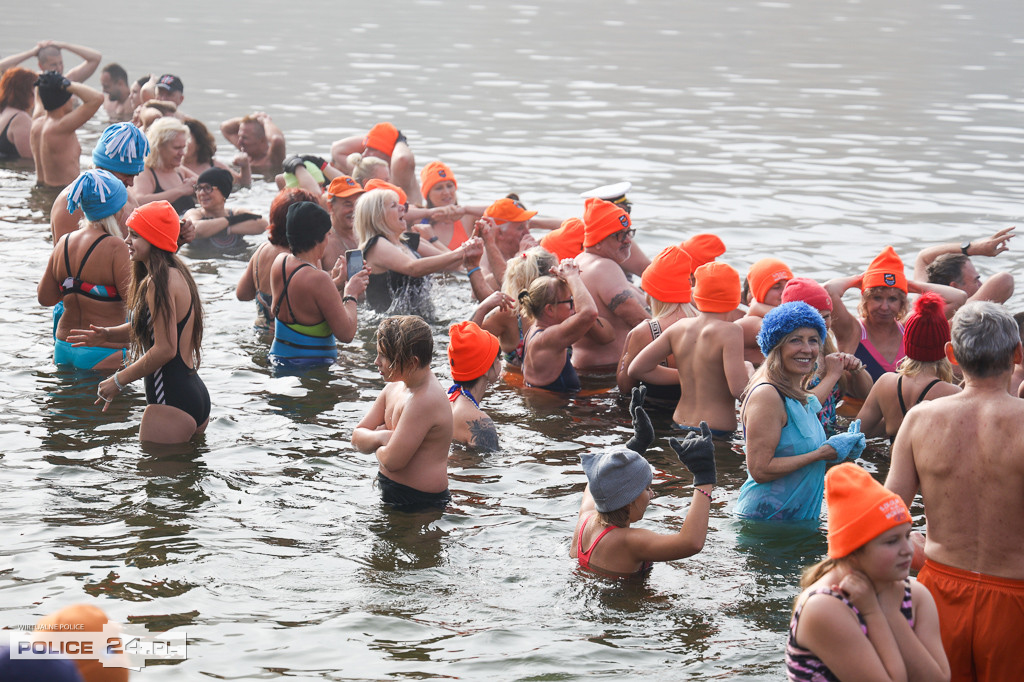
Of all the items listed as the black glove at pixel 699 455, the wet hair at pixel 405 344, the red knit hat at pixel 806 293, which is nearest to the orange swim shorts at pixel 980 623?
the black glove at pixel 699 455

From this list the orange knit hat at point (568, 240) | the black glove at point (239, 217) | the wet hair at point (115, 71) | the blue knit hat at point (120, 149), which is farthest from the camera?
the wet hair at point (115, 71)

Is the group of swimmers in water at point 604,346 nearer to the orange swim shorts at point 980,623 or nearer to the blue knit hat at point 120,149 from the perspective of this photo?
the blue knit hat at point 120,149

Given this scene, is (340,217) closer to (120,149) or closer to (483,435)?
(120,149)

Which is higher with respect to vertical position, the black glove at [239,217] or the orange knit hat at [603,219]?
the orange knit hat at [603,219]

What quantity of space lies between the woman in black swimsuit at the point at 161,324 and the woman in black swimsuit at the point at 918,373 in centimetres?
470

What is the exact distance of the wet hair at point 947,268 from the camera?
9445mm

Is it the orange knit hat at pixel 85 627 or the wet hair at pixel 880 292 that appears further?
the wet hair at pixel 880 292

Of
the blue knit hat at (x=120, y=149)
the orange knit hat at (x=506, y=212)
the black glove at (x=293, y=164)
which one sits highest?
the blue knit hat at (x=120, y=149)

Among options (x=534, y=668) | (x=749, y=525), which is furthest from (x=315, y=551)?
(x=749, y=525)

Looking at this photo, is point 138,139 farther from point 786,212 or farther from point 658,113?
point 658,113

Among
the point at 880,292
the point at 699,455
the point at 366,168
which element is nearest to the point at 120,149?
the point at 366,168

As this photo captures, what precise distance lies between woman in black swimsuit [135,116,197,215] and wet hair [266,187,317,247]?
12.0ft

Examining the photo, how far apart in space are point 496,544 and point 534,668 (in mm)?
1465

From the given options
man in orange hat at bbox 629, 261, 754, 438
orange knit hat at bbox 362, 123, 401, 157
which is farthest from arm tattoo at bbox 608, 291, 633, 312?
orange knit hat at bbox 362, 123, 401, 157
